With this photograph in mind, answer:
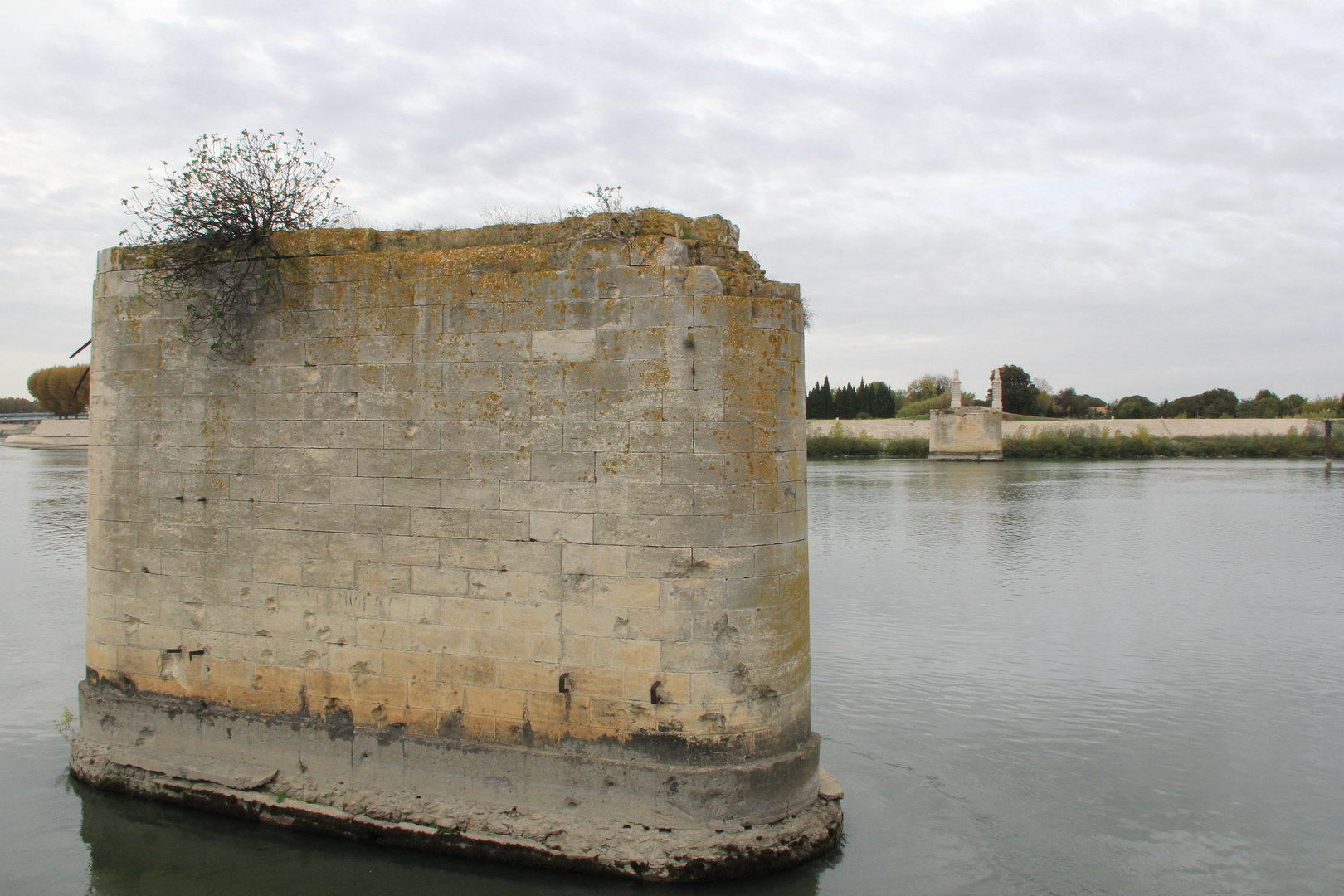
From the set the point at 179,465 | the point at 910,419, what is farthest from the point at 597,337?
the point at 910,419

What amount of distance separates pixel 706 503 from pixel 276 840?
3.97m

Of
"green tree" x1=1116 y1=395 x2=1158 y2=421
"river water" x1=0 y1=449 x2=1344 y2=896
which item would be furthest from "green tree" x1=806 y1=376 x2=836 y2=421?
"river water" x1=0 y1=449 x2=1344 y2=896

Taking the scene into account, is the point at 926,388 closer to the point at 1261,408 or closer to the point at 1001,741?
the point at 1261,408

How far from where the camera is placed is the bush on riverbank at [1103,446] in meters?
59.3

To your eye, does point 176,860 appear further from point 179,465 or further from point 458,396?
point 458,396

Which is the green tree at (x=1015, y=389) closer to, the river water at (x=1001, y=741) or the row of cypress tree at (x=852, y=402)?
the row of cypress tree at (x=852, y=402)

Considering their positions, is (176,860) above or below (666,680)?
below

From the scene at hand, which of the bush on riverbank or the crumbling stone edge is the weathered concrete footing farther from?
the bush on riverbank

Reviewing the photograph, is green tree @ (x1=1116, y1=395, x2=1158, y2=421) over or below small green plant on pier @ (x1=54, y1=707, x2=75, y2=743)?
over

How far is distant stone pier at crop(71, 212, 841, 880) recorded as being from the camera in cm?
563

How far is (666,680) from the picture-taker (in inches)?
221

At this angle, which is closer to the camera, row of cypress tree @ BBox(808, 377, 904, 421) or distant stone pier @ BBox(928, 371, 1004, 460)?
distant stone pier @ BBox(928, 371, 1004, 460)

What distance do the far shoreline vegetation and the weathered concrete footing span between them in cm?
6677

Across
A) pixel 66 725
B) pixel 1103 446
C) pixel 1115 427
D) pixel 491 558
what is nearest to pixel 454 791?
pixel 491 558
